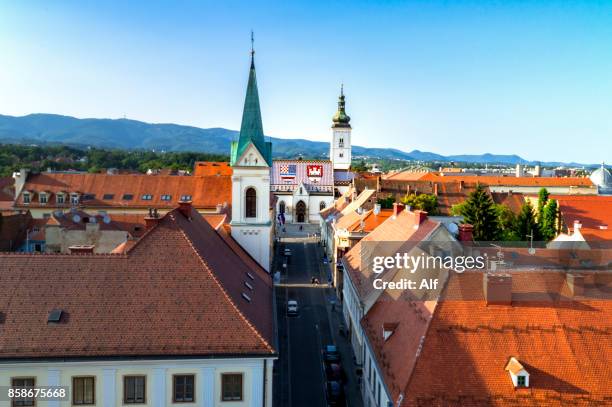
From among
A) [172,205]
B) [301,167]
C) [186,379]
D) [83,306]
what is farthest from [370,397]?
[301,167]

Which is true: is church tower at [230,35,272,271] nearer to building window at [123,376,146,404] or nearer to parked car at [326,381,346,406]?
parked car at [326,381,346,406]

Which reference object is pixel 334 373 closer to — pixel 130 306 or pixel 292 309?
pixel 292 309

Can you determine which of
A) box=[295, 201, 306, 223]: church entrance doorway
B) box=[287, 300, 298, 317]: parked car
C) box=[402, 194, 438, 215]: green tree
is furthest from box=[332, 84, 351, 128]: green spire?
box=[287, 300, 298, 317]: parked car

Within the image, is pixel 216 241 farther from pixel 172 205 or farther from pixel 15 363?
pixel 172 205

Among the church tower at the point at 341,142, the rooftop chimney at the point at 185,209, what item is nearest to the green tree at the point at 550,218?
the rooftop chimney at the point at 185,209

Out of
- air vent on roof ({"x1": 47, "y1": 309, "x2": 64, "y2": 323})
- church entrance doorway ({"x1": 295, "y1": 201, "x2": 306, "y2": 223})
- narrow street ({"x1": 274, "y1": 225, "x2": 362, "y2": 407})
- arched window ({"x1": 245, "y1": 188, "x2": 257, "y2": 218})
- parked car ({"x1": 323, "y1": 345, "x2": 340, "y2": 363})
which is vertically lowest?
narrow street ({"x1": 274, "y1": 225, "x2": 362, "y2": 407})

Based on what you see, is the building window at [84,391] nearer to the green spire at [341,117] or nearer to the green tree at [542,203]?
the green tree at [542,203]
